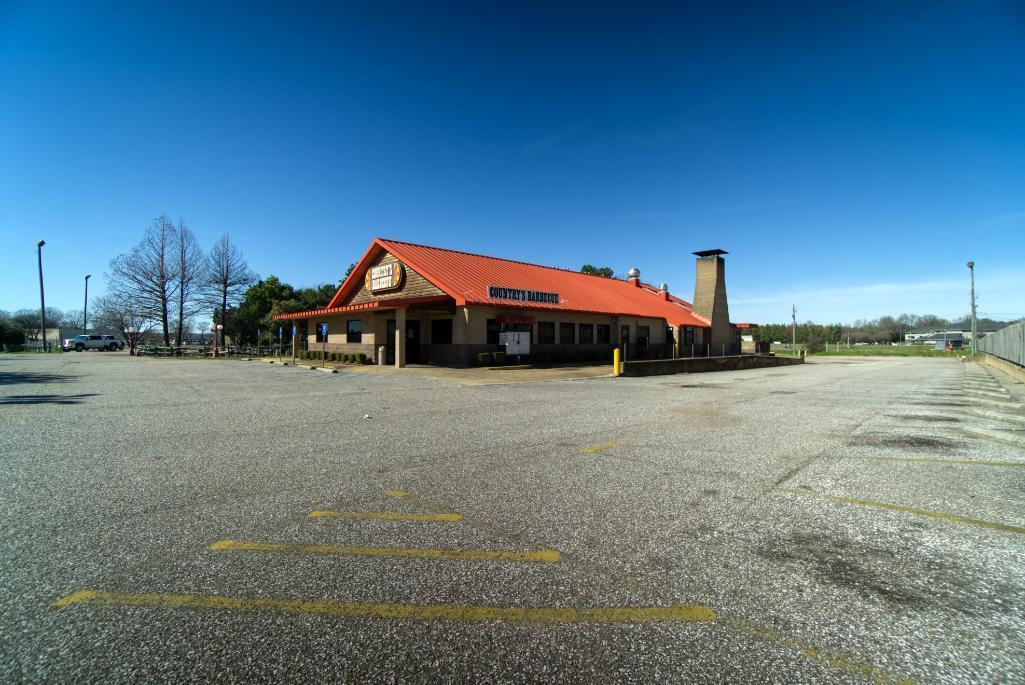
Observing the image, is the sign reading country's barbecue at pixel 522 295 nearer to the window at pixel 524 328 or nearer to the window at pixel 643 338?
the window at pixel 524 328

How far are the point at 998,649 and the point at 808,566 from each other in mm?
1004

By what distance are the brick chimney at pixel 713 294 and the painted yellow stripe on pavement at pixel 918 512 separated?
126 feet

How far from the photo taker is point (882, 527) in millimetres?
4156

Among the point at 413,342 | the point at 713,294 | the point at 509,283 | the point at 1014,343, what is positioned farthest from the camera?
the point at 713,294

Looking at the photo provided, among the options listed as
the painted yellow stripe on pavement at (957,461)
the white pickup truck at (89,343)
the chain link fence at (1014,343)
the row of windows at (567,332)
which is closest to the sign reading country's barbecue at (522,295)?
the row of windows at (567,332)

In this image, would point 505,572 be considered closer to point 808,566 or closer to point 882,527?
point 808,566

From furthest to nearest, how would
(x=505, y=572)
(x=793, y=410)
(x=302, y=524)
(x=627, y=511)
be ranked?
(x=793, y=410), (x=627, y=511), (x=302, y=524), (x=505, y=572)

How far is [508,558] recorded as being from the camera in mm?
3490

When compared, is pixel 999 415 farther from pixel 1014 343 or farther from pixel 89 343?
pixel 89 343

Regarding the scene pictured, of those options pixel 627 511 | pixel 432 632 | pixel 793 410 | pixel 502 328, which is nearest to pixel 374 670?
pixel 432 632

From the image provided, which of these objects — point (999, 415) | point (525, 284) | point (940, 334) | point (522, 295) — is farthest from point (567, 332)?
point (940, 334)

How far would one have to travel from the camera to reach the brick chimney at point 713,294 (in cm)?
4072

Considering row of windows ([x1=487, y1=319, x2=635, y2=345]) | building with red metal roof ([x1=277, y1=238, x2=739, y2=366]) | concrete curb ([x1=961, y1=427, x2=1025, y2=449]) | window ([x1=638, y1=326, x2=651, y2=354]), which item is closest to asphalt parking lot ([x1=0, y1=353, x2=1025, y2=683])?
concrete curb ([x1=961, y1=427, x2=1025, y2=449])

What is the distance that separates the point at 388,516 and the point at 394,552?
0.76 metres
